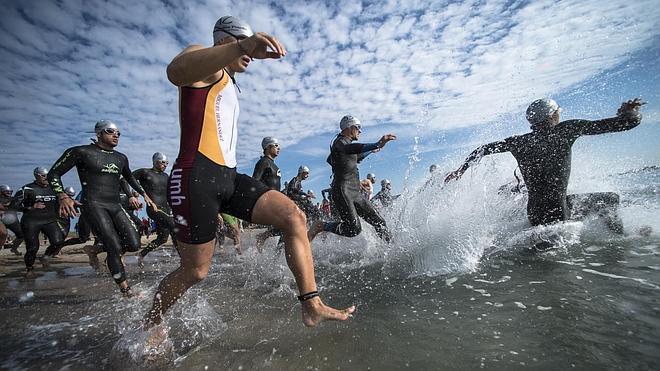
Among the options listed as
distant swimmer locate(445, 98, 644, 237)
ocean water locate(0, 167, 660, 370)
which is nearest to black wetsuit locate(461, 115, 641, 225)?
distant swimmer locate(445, 98, 644, 237)

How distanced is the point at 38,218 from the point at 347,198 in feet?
23.8

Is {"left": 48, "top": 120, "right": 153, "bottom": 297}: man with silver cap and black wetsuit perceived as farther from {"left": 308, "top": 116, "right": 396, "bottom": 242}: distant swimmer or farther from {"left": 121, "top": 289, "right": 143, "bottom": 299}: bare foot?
{"left": 308, "top": 116, "right": 396, "bottom": 242}: distant swimmer

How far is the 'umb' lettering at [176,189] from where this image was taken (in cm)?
216

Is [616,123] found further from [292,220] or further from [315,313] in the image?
[315,313]

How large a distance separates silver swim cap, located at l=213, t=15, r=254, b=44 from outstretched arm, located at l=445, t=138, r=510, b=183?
3.53 m

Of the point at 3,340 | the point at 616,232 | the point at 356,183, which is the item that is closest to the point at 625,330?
the point at 616,232

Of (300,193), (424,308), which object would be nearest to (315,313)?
(424,308)

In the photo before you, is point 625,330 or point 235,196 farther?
point 235,196

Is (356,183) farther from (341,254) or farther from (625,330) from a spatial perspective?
(625,330)

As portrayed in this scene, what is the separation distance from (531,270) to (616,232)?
7.64ft

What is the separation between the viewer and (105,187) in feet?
14.8

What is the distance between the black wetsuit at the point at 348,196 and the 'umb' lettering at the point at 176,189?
3342 mm

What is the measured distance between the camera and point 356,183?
18.4ft

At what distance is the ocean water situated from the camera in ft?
6.17
